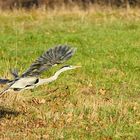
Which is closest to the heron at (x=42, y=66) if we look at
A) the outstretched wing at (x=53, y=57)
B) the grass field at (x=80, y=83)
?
the outstretched wing at (x=53, y=57)

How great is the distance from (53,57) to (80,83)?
4117 millimetres

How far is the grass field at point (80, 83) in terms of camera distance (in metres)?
7.48

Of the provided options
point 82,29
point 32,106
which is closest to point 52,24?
point 82,29

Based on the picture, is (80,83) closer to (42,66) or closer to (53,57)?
(42,66)

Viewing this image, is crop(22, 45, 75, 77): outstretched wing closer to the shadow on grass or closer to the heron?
the heron

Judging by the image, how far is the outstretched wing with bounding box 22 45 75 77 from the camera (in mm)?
6141

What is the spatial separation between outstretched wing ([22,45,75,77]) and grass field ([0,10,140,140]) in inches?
41.4

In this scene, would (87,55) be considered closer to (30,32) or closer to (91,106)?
(30,32)

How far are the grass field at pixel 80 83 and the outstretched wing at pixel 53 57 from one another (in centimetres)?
105

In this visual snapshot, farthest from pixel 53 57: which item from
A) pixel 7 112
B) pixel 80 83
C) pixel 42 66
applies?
pixel 80 83

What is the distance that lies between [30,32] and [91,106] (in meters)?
8.25

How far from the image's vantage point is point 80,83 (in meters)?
10.3

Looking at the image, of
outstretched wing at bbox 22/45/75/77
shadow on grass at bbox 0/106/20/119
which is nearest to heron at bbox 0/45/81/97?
outstretched wing at bbox 22/45/75/77

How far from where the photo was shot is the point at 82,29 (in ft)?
55.0
